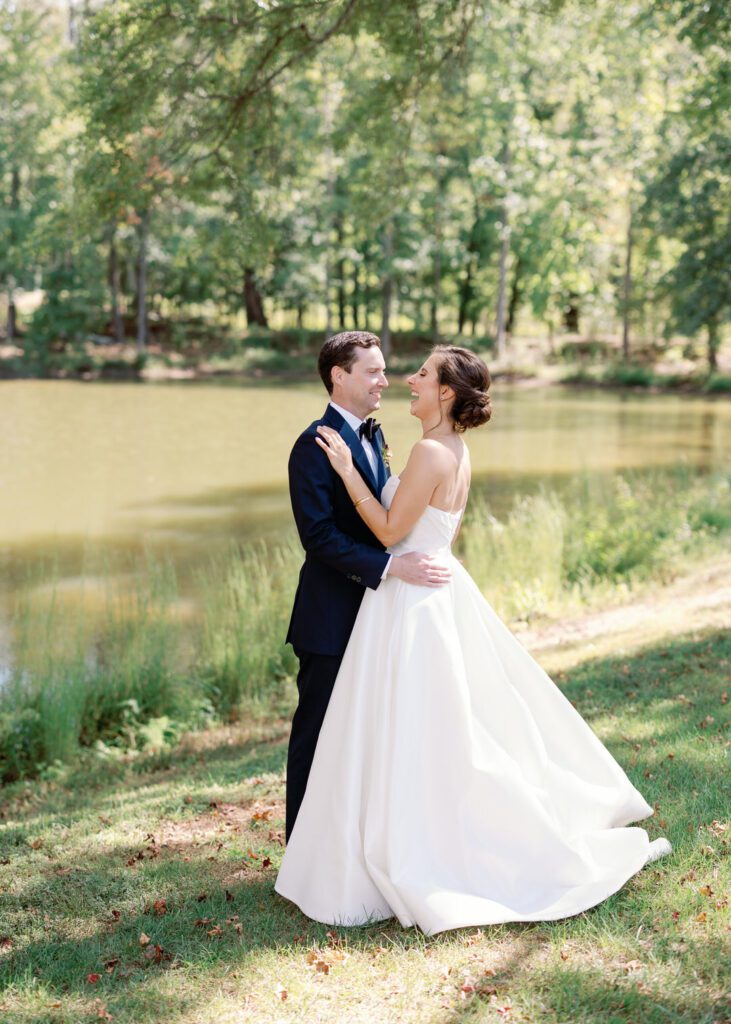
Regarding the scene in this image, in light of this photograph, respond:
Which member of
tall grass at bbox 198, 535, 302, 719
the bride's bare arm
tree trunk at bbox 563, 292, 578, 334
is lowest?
tall grass at bbox 198, 535, 302, 719

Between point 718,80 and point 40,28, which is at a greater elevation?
point 40,28

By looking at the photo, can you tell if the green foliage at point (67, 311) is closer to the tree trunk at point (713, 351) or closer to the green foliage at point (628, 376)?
the green foliage at point (628, 376)

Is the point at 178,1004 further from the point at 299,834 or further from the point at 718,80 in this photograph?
the point at 718,80

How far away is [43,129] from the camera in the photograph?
37.9 meters

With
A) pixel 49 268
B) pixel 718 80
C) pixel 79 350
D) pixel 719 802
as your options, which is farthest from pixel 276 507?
pixel 49 268

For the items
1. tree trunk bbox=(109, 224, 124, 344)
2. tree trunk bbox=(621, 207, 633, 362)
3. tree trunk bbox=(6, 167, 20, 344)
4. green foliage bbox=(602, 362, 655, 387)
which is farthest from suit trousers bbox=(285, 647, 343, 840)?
tree trunk bbox=(109, 224, 124, 344)

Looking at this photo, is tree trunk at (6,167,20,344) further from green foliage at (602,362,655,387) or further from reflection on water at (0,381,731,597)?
green foliage at (602,362,655,387)

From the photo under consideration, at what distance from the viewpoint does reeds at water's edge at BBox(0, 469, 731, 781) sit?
297 inches

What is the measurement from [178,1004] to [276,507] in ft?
45.1

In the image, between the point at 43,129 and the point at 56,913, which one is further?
the point at 43,129

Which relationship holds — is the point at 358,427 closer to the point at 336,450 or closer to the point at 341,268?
the point at 336,450

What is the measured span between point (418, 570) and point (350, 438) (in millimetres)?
587

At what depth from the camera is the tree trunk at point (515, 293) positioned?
156 ft

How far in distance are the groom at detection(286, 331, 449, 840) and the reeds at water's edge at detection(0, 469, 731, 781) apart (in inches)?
139
